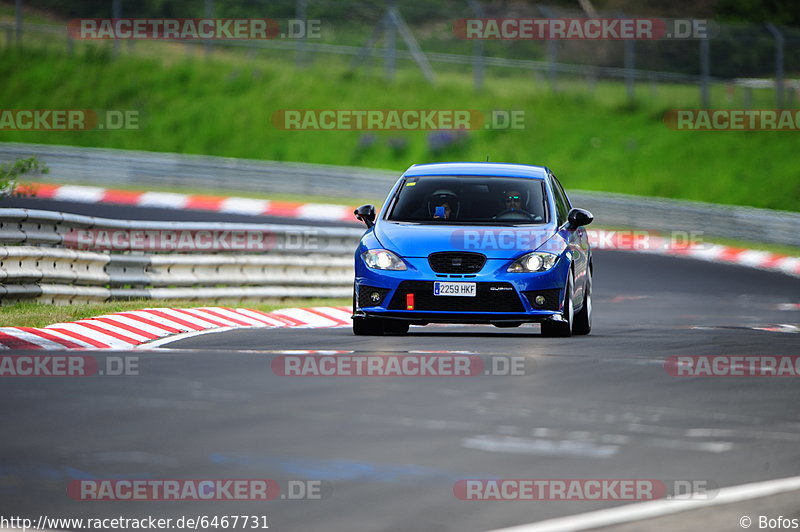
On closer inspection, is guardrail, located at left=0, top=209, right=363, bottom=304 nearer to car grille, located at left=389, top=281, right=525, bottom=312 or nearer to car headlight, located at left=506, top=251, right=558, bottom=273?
car grille, located at left=389, top=281, right=525, bottom=312

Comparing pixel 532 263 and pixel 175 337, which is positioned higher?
pixel 532 263

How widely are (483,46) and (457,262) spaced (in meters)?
30.9

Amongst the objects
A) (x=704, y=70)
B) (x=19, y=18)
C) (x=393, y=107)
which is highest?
(x=19, y=18)

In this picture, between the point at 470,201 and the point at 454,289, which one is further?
the point at 470,201

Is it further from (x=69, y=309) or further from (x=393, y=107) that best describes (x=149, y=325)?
(x=393, y=107)

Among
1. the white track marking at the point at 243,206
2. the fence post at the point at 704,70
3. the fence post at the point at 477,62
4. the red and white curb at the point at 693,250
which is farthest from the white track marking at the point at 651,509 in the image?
the fence post at the point at 477,62

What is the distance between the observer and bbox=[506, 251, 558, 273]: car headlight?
13.4 meters

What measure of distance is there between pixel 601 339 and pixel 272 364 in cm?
416

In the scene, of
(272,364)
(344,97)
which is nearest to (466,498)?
(272,364)

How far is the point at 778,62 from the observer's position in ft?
123

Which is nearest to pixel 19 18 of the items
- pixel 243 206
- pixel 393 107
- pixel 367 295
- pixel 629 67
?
pixel 393 107

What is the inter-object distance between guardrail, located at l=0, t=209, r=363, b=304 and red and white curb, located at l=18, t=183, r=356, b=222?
12.5 meters

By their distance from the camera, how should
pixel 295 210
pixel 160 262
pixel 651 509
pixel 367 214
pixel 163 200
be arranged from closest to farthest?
pixel 651 509 → pixel 367 214 → pixel 160 262 → pixel 295 210 → pixel 163 200

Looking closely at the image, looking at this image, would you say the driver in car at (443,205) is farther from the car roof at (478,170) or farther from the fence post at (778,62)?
the fence post at (778,62)
